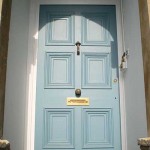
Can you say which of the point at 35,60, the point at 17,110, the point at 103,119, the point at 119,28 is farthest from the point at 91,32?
the point at 17,110

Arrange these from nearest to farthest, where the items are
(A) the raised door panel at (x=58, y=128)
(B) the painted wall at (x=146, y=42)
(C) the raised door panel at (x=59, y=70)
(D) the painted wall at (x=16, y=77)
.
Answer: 1. (B) the painted wall at (x=146, y=42)
2. (D) the painted wall at (x=16, y=77)
3. (A) the raised door panel at (x=58, y=128)
4. (C) the raised door panel at (x=59, y=70)

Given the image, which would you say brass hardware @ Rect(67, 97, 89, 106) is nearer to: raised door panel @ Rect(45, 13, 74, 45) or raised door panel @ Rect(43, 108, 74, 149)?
raised door panel @ Rect(43, 108, 74, 149)

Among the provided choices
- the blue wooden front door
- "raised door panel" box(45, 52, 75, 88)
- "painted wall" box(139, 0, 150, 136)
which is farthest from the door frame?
"painted wall" box(139, 0, 150, 136)

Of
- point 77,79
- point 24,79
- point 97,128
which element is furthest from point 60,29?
point 97,128

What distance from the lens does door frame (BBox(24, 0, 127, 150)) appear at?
2.67 m

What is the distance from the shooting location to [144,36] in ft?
6.36

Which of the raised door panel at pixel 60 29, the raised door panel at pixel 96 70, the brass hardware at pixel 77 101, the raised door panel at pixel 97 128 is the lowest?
the raised door panel at pixel 97 128

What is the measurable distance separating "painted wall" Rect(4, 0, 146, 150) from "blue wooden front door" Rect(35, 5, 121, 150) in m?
0.20

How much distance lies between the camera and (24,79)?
2.67 metres

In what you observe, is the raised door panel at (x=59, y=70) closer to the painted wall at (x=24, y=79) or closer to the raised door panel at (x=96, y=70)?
the raised door panel at (x=96, y=70)

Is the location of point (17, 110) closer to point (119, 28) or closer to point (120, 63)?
point (120, 63)

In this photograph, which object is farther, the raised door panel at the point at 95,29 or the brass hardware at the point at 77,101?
the raised door panel at the point at 95,29

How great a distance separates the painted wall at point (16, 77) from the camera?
Result: 2.16 metres

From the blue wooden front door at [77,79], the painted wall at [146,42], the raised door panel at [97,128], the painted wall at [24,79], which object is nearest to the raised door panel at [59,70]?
the blue wooden front door at [77,79]
